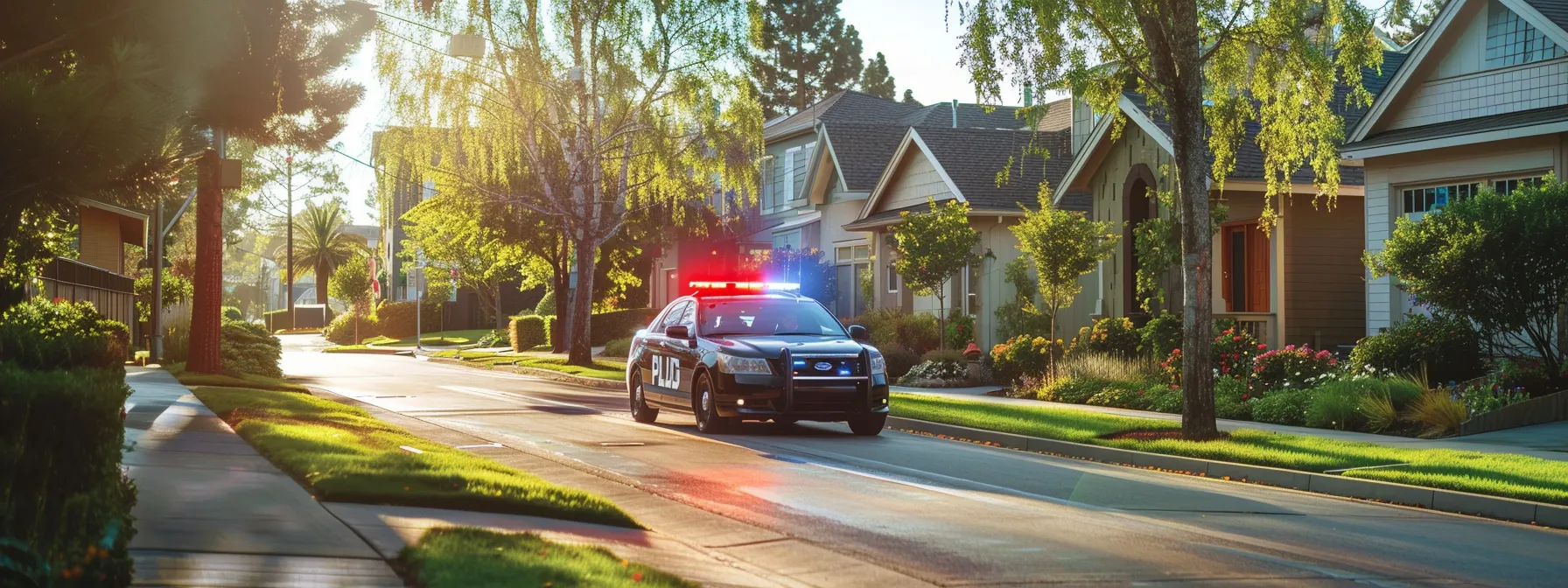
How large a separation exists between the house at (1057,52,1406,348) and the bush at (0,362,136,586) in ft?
67.4

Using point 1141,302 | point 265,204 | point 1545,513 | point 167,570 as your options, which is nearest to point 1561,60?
point 1141,302

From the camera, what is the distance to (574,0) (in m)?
31.9

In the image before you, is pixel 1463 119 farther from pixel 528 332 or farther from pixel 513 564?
pixel 528 332

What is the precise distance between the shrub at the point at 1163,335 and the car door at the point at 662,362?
9594 mm

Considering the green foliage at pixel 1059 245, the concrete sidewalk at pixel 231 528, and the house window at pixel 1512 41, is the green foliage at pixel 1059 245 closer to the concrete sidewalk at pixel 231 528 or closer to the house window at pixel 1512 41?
the house window at pixel 1512 41

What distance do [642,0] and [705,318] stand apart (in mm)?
15869

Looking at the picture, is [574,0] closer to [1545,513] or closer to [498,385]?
[498,385]

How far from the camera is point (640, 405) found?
744 inches

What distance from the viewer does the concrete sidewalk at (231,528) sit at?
6.38 meters

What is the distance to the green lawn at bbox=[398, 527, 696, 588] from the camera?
6.46 meters

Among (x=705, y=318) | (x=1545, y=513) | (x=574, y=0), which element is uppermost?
(x=574, y=0)

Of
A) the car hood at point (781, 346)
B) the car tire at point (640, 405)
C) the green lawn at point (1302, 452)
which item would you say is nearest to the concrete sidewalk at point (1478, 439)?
the green lawn at point (1302, 452)

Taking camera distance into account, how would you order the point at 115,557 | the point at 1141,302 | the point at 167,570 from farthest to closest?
the point at 1141,302
the point at 167,570
the point at 115,557

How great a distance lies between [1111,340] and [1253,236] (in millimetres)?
3876
